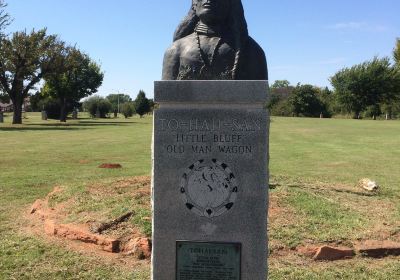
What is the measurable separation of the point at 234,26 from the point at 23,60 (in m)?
36.9

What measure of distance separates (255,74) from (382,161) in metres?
11.5

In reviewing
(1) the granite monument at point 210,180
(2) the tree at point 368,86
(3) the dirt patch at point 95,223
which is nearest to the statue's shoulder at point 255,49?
(1) the granite monument at point 210,180

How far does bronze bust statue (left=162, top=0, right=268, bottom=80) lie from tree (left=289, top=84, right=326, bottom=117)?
60.7 metres

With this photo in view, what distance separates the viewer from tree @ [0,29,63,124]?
125 ft

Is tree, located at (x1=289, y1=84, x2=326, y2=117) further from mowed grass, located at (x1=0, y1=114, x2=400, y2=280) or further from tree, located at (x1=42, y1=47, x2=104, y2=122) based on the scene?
mowed grass, located at (x1=0, y1=114, x2=400, y2=280)

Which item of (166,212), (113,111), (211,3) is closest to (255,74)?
(211,3)

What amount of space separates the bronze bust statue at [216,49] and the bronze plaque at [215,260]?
1911 mm

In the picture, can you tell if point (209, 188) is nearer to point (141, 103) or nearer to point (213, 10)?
point (213, 10)

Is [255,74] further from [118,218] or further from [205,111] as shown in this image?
[118,218]

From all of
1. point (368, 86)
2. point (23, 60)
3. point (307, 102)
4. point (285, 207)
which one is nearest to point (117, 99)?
point (307, 102)

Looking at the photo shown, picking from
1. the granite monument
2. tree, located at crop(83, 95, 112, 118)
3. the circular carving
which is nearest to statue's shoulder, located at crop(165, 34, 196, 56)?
the granite monument

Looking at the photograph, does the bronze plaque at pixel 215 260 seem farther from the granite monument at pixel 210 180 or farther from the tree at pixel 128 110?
the tree at pixel 128 110

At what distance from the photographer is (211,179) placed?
3.61m

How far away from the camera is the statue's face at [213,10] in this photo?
5.05 meters
